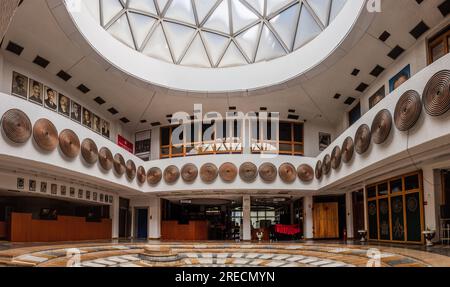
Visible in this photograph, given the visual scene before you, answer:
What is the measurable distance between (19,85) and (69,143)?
445cm

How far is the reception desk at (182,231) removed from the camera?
31828 mm

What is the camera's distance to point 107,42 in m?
23.7

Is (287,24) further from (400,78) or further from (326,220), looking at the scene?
(326,220)

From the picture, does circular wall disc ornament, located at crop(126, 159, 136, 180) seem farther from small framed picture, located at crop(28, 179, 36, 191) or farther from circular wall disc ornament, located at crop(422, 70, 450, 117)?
circular wall disc ornament, located at crop(422, 70, 450, 117)

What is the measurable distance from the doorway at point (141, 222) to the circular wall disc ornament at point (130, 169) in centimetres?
704

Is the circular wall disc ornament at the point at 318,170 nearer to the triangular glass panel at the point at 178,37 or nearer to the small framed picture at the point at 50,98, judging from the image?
the triangular glass panel at the point at 178,37

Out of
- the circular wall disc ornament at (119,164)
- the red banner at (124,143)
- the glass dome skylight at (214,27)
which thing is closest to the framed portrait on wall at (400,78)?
the glass dome skylight at (214,27)

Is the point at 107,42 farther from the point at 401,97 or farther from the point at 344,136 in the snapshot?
the point at 401,97

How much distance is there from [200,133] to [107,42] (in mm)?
10792

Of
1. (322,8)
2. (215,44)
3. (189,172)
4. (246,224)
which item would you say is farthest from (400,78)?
(246,224)

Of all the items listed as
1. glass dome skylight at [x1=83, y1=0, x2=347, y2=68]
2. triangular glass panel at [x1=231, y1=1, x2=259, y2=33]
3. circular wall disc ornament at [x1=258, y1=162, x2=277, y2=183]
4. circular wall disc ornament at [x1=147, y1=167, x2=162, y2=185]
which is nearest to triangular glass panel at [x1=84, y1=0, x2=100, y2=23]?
glass dome skylight at [x1=83, y1=0, x2=347, y2=68]

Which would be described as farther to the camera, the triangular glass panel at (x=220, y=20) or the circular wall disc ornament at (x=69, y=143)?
the triangular glass panel at (x=220, y=20)
